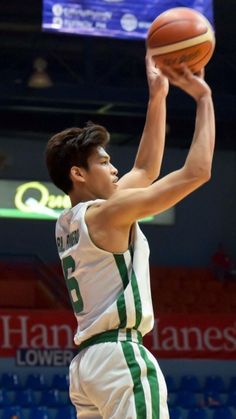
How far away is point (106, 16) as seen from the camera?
10.2 metres

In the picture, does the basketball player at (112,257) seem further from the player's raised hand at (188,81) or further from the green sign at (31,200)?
the green sign at (31,200)

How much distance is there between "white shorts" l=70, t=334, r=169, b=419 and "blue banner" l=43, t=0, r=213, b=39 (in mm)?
6967

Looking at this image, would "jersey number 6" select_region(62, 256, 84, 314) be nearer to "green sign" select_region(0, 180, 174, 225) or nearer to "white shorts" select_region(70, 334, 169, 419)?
"white shorts" select_region(70, 334, 169, 419)

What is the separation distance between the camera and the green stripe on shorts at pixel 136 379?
3.39m

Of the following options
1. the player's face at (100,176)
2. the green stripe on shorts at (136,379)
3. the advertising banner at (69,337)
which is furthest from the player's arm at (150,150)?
the advertising banner at (69,337)

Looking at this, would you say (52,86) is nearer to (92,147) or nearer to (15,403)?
(15,403)

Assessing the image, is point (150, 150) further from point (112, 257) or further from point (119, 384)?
point (119, 384)

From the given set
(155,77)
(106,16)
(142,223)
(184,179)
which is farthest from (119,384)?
(142,223)

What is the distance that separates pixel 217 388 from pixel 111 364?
30.2 feet

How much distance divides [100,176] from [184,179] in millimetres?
421

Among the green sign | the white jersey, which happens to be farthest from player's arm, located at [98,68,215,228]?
the green sign

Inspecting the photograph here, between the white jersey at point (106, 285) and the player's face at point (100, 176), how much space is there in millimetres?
87

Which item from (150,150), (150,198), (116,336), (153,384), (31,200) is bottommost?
(31,200)

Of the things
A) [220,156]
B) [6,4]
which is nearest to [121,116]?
[220,156]
